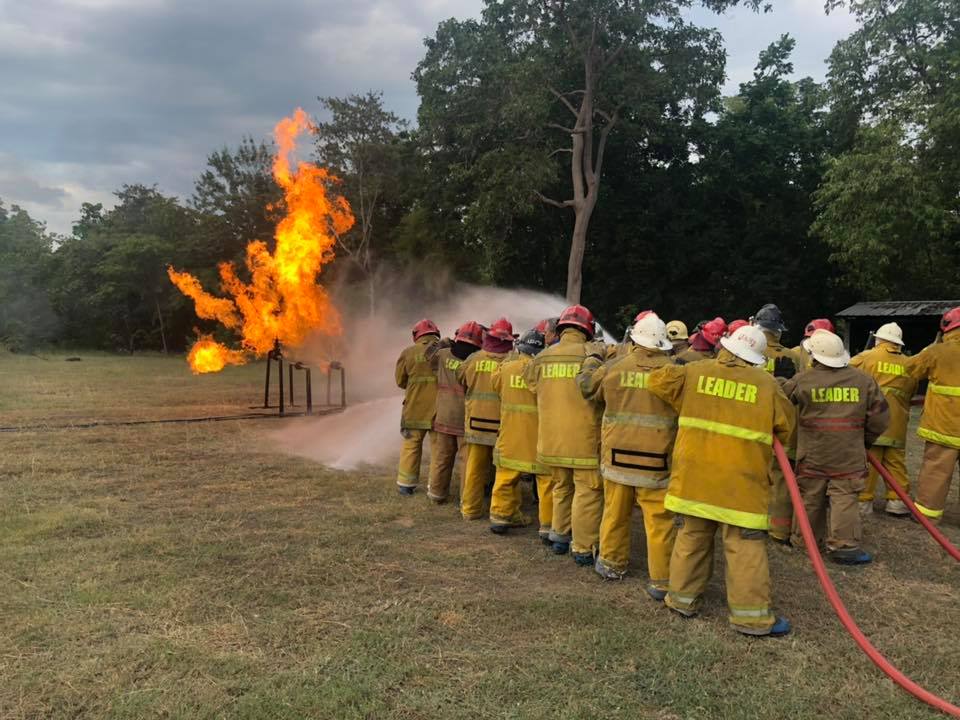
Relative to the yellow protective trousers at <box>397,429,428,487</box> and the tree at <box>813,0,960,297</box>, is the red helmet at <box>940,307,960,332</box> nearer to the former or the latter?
the yellow protective trousers at <box>397,429,428,487</box>

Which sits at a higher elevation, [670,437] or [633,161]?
[633,161]

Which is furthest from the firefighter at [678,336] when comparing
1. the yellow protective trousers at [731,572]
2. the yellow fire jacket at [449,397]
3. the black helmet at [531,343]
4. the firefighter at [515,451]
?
the yellow protective trousers at [731,572]

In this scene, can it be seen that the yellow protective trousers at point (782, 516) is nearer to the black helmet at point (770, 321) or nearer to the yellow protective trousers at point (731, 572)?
the black helmet at point (770, 321)

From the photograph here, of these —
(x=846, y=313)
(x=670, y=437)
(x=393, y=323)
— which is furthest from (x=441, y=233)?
(x=670, y=437)

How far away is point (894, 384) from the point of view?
304 inches

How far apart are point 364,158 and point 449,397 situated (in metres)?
29.4

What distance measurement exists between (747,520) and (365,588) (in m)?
2.94

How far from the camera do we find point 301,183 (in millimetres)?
15984

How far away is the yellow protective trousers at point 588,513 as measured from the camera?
5.94 metres

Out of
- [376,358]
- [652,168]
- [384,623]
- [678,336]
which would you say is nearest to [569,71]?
[652,168]

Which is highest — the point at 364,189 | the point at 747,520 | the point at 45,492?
the point at 364,189

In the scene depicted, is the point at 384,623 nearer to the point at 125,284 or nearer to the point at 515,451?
the point at 515,451

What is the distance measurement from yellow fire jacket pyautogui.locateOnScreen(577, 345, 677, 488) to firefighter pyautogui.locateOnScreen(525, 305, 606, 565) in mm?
400

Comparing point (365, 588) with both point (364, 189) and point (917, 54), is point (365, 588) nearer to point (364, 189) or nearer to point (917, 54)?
point (917, 54)
